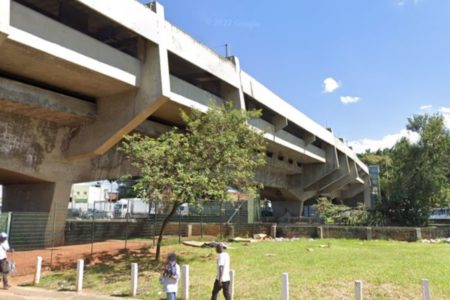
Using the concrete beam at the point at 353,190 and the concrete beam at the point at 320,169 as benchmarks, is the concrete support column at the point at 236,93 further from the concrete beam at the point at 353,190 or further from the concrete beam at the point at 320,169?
the concrete beam at the point at 353,190

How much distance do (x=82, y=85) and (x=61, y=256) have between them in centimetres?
799

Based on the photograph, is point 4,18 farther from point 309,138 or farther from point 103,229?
point 309,138

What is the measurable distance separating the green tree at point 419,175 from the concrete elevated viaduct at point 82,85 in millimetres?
16059

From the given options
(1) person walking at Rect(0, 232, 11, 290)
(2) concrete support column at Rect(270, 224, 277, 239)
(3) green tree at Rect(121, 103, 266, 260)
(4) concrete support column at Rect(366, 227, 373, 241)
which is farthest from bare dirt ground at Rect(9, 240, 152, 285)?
(4) concrete support column at Rect(366, 227, 373, 241)

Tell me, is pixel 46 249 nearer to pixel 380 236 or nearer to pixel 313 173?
pixel 380 236

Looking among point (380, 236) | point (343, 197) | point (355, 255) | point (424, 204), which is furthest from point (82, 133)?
point (343, 197)

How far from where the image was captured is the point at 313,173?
54.5m

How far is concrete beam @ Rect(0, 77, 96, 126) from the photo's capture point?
19312 millimetres

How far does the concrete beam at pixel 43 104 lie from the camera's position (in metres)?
19.3

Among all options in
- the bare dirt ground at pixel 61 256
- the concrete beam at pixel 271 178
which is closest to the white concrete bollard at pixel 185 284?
the bare dirt ground at pixel 61 256

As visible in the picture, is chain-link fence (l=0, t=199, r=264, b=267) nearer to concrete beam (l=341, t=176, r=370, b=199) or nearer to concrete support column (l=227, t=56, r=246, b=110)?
concrete support column (l=227, t=56, r=246, b=110)

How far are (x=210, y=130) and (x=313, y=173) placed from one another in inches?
1456

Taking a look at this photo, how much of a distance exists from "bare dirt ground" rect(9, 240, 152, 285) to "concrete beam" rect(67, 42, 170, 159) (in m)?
5.08

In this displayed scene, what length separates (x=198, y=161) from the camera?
59.4ft
